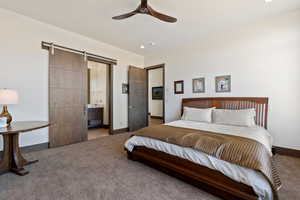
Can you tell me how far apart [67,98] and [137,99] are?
96.4 inches

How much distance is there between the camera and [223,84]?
387 cm

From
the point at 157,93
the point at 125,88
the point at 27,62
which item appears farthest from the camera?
the point at 157,93

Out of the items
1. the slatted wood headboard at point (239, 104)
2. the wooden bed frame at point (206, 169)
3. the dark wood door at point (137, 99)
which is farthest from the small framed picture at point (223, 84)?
the dark wood door at point (137, 99)

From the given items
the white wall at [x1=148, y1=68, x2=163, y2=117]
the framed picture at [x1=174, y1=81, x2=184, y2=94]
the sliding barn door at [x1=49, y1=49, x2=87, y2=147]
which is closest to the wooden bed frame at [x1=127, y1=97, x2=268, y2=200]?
the framed picture at [x1=174, y1=81, x2=184, y2=94]

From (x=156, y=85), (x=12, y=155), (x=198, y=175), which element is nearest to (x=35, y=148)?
(x=12, y=155)

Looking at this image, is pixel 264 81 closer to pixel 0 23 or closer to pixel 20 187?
pixel 20 187

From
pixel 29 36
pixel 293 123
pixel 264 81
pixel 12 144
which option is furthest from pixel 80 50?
pixel 293 123

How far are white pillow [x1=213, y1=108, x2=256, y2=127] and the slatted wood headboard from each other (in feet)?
0.76

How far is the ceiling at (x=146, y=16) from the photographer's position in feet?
8.79

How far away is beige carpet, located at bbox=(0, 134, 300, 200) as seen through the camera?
1795mm

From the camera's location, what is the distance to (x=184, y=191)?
1885mm

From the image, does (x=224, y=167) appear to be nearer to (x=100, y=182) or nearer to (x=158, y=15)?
(x=100, y=182)

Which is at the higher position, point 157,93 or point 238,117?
point 157,93

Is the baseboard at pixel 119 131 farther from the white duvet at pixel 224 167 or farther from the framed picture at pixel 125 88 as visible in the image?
the white duvet at pixel 224 167
